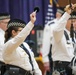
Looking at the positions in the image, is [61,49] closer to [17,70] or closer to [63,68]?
[63,68]

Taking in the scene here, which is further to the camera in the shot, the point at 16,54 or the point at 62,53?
the point at 62,53

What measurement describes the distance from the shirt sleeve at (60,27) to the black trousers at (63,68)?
0.30 metres

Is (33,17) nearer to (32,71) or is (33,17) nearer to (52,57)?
(32,71)

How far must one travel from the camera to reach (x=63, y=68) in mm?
4062

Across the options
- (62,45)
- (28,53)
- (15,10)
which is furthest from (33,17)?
(15,10)

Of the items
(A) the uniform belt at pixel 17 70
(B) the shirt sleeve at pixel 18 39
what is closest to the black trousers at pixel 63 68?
(A) the uniform belt at pixel 17 70

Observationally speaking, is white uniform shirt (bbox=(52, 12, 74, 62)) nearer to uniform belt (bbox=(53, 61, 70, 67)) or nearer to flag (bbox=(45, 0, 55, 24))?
uniform belt (bbox=(53, 61, 70, 67))

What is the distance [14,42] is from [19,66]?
37 cm

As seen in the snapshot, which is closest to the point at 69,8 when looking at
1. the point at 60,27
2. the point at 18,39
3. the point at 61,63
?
the point at 60,27

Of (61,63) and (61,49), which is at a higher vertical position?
(61,49)

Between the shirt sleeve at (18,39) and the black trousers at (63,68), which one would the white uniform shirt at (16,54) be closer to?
the shirt sleeve at (18,39)

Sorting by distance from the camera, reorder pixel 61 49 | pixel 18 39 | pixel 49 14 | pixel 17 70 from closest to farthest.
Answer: pixel 18 39
pixel 17 70
pixel 61 49
pixel 49 14

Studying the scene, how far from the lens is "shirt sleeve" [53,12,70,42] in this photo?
3553mm

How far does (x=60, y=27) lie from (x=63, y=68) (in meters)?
0.58
